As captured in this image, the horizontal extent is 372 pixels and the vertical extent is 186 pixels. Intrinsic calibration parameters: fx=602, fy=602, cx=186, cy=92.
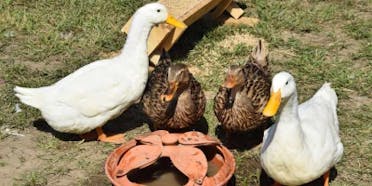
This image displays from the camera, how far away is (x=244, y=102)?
4605mm

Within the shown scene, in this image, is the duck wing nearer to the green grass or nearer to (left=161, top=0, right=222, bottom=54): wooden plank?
the green grass

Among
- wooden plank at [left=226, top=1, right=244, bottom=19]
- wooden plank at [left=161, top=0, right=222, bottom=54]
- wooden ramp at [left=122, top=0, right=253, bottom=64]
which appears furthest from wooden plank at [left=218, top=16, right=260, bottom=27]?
wooden plank at [left=161, top=0, right=222, bottom=54]

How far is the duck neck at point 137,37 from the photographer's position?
4.81 m

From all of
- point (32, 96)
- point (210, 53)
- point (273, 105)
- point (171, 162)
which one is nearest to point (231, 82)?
point (171, 162)

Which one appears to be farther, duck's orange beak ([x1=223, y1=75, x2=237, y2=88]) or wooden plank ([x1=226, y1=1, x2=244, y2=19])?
wooden plank ([x1=226, y1=1, x2=244, y2=19])

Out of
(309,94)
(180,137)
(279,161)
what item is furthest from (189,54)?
(279,161)

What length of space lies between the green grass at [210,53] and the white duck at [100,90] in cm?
30

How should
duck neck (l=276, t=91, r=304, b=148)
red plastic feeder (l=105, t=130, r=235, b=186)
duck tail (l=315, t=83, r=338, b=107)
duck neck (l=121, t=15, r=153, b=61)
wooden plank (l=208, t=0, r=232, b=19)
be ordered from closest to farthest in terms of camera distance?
1. duck neck (l=276, t=91, r=304, b=148)
2. red plastic feeder (l=105, t=130, r=235, b=186)
3. duck tail (l=315, t=83, r=338, b=107)
4. duck neck (l=121, t=15, r=153, b=61)
5. wooden plank (l=208, t=0, r=232, b=19)

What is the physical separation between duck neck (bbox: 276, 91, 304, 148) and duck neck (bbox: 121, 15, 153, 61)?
1465 millimetres

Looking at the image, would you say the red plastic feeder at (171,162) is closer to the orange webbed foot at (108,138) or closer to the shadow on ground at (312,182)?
the shadow on ground at (312,182)

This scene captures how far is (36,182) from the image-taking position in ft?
14.9

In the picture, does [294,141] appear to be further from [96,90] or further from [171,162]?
[96,90]

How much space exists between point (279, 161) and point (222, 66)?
7.41 feet

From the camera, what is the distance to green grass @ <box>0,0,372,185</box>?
15.7ft
